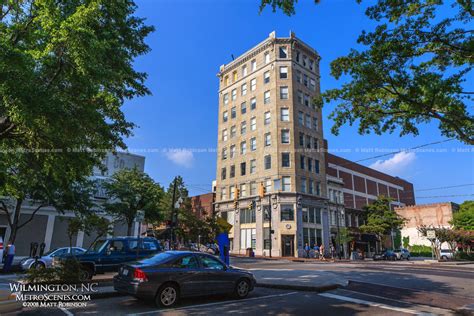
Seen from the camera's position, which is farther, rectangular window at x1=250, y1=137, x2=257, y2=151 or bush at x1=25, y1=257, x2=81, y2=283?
rectangular window at x1=250, y1=137, x2=257, y2=151

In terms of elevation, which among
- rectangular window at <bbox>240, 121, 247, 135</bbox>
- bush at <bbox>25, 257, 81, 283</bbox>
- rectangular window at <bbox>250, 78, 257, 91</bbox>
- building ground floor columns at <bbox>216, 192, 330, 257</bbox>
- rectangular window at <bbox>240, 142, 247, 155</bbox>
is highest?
rectangular window at <bbox>250, 78, 257, 91</bbox>

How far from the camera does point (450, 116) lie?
10.9 meters

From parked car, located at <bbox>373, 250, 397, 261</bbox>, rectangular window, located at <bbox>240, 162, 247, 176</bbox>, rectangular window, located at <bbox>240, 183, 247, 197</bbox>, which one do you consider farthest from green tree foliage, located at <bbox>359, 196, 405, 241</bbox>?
rectangular window, located at <bbox>240, 162, 247, 176</bbox>

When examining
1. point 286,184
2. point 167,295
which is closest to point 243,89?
point 286,184

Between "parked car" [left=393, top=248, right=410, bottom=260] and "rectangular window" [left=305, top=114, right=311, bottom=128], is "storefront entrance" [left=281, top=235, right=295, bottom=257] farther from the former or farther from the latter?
"rectangular window" [left=305, top=114, right=311, bottom=128]

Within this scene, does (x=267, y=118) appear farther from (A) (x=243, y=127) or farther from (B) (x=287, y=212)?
(B) (x=287, y=212)

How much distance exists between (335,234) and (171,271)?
46.6m

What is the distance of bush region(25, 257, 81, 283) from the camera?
11.0 meters

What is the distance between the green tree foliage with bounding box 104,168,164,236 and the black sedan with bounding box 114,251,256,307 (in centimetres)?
1873

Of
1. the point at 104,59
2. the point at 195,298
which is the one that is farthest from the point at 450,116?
the point at 104,59

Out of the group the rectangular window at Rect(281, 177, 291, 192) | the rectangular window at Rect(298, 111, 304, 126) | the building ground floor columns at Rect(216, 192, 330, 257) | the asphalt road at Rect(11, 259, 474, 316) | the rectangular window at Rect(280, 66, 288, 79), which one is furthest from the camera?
the rectangular window at Rect(280, 66, 288, 79)

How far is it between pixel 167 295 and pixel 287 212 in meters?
38.2

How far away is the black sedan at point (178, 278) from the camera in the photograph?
8.55 meters

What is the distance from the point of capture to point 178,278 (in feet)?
29.7
